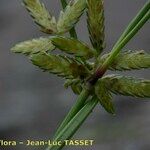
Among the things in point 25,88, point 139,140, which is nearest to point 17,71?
point 25,88

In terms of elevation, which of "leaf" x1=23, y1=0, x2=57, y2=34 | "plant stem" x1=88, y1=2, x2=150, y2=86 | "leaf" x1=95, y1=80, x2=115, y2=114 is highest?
"leaf" x1=23, y1=0, x2=57, y2=34

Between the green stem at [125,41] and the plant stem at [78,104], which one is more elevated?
the green stem at [125,41]

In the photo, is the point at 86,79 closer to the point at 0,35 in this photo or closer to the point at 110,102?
the point at 110,102

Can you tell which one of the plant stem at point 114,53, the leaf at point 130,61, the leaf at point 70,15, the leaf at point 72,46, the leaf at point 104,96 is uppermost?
the leaf at point 70,15
